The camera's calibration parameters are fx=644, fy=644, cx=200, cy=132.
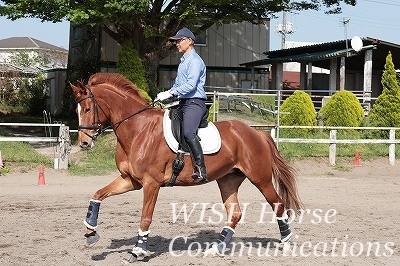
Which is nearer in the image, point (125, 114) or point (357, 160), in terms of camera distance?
point (125, 114)

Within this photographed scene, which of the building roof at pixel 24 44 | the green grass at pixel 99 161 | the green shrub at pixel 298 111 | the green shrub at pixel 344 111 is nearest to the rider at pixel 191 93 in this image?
the green grass at pixel 99 161

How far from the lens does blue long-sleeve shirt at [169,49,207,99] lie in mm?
7828

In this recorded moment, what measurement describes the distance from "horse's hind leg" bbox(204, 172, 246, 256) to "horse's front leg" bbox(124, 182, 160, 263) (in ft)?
3.12

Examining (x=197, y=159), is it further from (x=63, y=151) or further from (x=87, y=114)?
(x=63, y=151)

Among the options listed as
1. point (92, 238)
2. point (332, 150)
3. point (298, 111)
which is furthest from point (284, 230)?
point (298, 111)

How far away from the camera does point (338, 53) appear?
26094 millimetres

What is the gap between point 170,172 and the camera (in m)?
8.00

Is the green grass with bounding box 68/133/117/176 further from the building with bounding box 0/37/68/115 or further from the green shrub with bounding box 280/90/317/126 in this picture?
the building with bounding box 0/37/68/115

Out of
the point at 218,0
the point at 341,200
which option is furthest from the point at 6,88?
the point at 341,200

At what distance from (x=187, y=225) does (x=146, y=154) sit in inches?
106

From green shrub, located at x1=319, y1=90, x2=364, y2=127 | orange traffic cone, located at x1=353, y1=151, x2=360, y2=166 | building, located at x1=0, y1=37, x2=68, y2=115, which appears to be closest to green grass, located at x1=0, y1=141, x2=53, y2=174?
orange traffic cone, located at x1=353, y1=151, x2=360, y2=166

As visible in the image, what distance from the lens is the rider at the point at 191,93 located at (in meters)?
7.85

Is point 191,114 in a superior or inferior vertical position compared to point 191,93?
inferior

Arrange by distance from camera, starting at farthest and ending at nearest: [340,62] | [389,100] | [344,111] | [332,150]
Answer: [340,62], [389,100], [344,111], [332,150]
